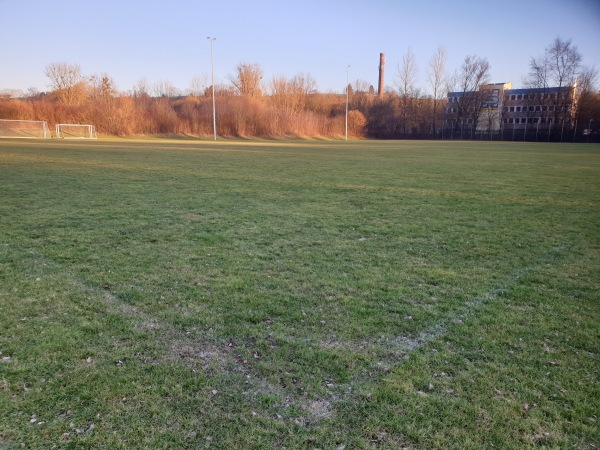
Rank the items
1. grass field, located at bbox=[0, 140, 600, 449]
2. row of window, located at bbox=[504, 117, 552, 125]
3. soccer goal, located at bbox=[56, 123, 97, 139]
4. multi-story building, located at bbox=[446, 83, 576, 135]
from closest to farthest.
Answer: grass field, located at bbox=[0, 140, 600, 449] → soccer goal, located at bbox=[56, 123, 97, 139] → multi-story building, located at bbox=[446, 83, 576, 135] → row of window, located at bbox=[504, 117, 552, 125]

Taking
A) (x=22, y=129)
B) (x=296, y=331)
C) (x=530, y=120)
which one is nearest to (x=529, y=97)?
(x=530, y=120)

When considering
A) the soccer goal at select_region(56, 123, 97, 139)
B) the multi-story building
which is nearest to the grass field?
the soccer goal at select_region(56, 123, 97, 139)

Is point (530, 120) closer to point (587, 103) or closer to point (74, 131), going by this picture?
point (587, 103)

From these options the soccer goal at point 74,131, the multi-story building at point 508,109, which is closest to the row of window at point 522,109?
the multi-story building at point 508,109

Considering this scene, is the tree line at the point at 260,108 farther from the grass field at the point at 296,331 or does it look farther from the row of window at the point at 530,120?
the grass field at the point at 296,331

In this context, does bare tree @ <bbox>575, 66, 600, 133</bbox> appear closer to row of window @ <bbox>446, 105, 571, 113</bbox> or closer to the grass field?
row of window @ <bbox>446, 105, 571, 113</bbox>

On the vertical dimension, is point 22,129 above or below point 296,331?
above

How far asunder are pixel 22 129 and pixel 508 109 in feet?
293

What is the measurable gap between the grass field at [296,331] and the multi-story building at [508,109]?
73147 millimetres

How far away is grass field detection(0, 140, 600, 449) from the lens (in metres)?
2.71

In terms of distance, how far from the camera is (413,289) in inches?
200

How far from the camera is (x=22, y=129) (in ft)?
173

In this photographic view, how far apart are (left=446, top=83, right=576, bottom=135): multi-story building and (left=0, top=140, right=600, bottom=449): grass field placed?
73.1m

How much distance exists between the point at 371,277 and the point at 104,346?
3.21 metres
